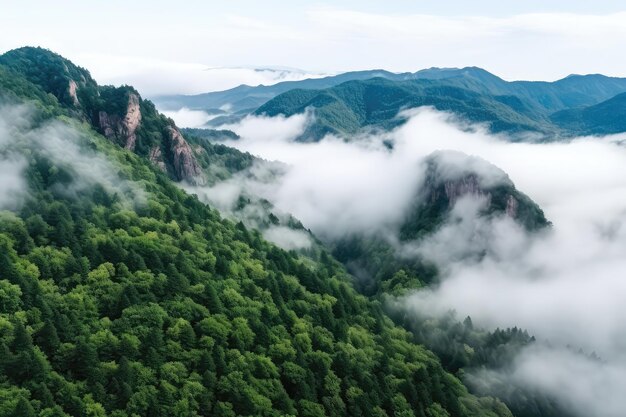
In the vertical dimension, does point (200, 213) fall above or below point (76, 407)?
above

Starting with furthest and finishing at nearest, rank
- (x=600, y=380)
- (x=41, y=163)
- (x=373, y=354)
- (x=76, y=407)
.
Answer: (x=600, y=380) → (x=41, y=163) → (x=373, y=354) → (x=76, y=407)

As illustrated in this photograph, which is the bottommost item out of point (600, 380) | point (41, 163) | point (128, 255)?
point (600, 380)

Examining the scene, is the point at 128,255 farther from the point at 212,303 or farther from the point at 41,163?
the point at 41,163

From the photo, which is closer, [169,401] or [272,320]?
[169,401]

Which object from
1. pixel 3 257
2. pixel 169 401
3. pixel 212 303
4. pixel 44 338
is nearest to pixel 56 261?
pixel 3 257

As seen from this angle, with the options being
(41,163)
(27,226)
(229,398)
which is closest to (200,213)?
(41,163)

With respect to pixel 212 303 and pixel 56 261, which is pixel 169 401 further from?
pixel 56 261

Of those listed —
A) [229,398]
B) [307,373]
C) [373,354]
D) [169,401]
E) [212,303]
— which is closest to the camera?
[169,401]
